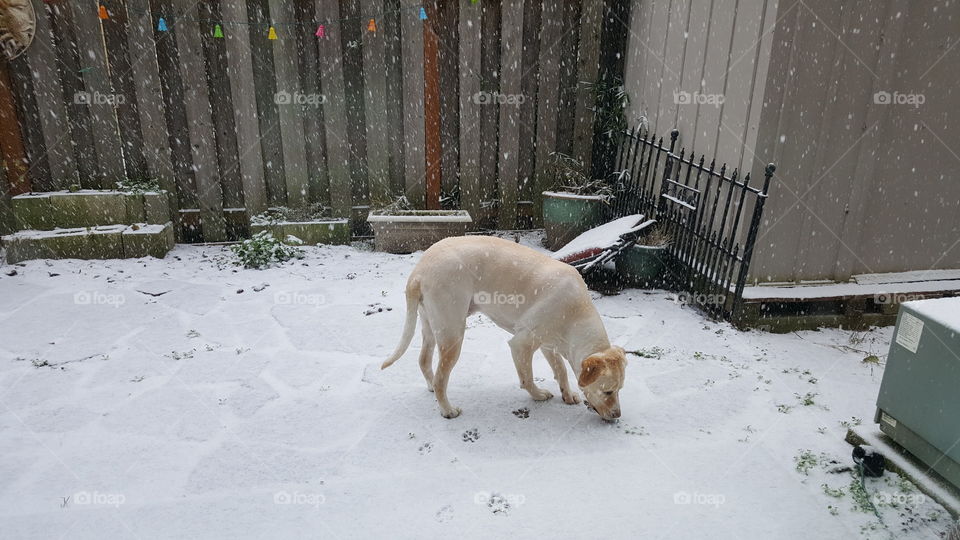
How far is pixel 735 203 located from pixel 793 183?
0.55 metres

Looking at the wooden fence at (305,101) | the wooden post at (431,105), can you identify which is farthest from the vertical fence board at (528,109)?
the wooden post at (431,105)

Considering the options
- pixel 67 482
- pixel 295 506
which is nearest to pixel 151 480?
pixel 67 482

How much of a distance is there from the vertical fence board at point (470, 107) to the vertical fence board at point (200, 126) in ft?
10.5

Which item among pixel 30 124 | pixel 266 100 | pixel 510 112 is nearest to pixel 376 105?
pixel 266 100

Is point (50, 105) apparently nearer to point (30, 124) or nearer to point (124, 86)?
point (30, 124)

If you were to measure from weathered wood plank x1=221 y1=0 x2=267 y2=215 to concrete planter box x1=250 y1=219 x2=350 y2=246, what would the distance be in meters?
0.39

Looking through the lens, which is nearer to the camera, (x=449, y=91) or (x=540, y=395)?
(x=540, y=395)

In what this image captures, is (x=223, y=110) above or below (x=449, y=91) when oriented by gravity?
below

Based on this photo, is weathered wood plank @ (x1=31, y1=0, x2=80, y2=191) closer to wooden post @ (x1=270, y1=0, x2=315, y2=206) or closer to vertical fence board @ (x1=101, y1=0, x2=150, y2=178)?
vertical fence board @ (x1=101, y1=0, x2=150, y2=178)

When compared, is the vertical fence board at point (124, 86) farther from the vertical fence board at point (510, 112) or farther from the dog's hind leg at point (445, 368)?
the dog's hind leg at point (445, 368)

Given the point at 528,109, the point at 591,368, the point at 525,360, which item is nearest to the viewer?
the point at 591,368

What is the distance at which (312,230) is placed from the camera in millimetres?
7141

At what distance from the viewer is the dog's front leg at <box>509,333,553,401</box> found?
11.4 feet

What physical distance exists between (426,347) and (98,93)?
225 inches
